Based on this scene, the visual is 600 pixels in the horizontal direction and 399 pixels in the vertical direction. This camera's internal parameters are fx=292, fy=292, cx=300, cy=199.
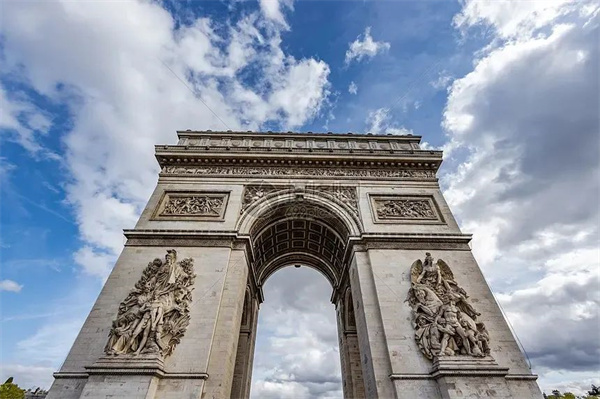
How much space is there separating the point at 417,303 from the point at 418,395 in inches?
108

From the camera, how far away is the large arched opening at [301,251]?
44.4ft

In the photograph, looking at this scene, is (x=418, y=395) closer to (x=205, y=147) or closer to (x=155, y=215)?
(x=155, y=215)

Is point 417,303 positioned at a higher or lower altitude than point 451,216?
lower

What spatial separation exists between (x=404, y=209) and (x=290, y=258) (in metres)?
8.10

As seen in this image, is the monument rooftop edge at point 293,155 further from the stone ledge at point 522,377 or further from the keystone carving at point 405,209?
the stone ledge at point 522,377

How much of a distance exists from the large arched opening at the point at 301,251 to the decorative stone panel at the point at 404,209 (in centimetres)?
141

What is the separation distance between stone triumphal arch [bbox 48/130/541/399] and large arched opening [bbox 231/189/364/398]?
7 centimetres

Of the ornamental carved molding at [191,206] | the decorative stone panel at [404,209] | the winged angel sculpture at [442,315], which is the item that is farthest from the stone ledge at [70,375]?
the decorative stone panel at [404,209]

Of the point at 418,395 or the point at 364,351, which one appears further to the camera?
the point at 364,351

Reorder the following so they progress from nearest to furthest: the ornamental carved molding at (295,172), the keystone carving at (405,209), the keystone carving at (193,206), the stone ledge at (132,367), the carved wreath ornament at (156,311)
Answer: the stone ledge at (132,367), the carved wreath ornament at (156,311), the keystone carving at (193,206), the keystone carving at (405,209), the ornamental carved molding at (295,172)

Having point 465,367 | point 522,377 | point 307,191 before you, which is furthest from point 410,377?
point 307,191

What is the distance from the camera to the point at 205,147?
49.5ft

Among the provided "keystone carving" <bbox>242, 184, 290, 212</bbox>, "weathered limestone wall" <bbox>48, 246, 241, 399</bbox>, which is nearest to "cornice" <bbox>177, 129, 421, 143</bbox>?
"keystone carving" <bbox>242, 184, 290, 212</bbox>

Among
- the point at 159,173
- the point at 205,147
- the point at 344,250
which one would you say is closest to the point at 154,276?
the point at 159,173
